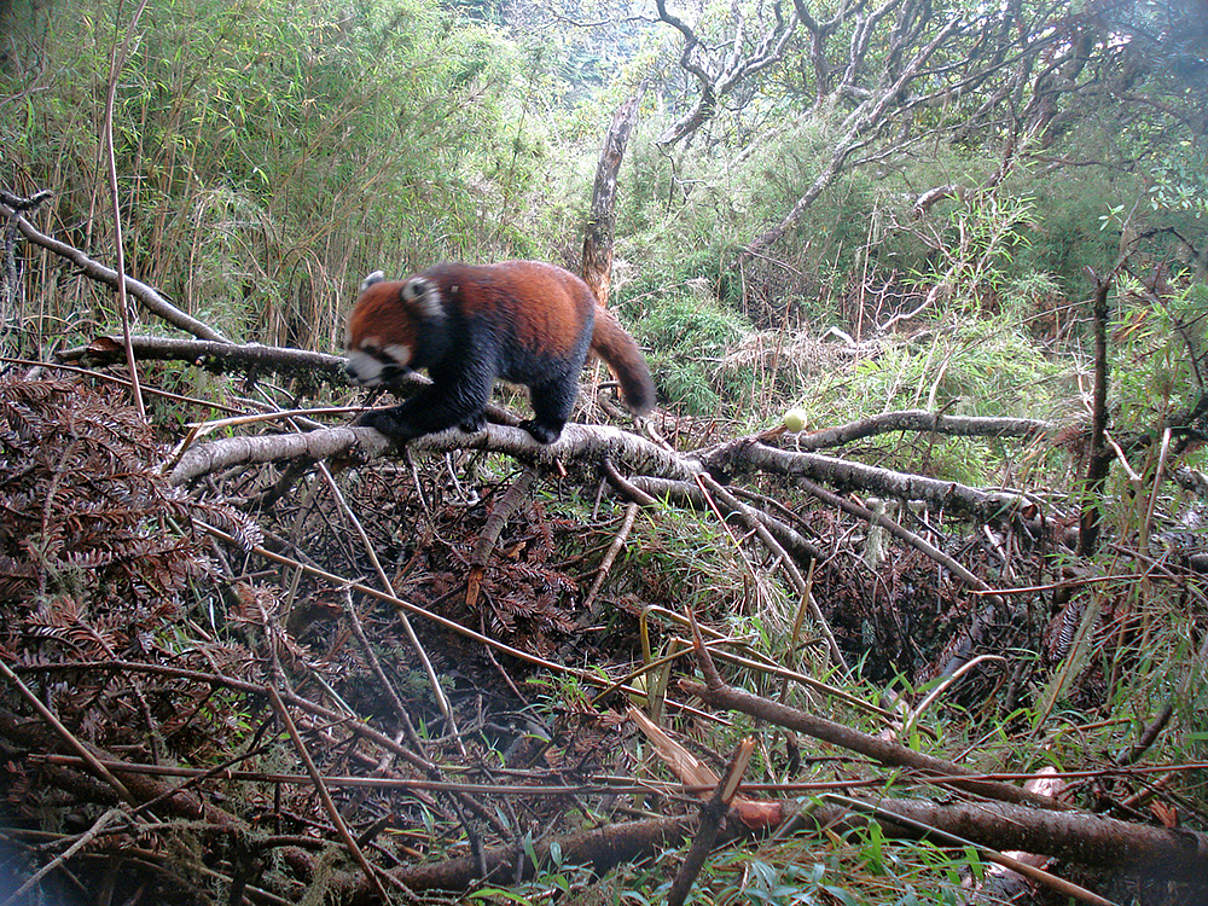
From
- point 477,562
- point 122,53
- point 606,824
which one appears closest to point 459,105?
point 122,53

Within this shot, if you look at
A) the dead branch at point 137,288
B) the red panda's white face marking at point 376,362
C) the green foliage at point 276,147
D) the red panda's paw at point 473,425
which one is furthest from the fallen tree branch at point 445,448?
the green foliage at point 276,147

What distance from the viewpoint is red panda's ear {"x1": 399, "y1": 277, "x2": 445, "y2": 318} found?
214cm

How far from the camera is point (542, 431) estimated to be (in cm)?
218

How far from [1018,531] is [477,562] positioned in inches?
67.9

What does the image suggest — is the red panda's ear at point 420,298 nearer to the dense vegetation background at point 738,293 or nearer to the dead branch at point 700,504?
the dense vegetation background at point 738,293

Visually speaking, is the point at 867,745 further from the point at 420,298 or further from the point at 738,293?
the point at 738,293

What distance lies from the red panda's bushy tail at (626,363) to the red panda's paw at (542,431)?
635 millimetres

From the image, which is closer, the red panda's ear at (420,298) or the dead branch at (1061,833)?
the dead branch at (1061,833)

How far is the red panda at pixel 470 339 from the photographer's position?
1963 mm

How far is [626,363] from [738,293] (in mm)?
4303

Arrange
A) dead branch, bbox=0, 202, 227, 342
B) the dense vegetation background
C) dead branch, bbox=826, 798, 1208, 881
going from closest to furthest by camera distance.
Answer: dead branch, bbox=826, 798, 1208, 881 → the dense vegetation background → dead branch, bbox=0, 202, 227, 342

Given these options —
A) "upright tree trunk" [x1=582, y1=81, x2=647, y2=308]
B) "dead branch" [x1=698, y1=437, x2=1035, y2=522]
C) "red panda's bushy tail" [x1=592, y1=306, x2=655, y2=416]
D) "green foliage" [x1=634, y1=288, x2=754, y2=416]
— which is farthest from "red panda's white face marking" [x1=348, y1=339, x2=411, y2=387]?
"upright tree trunk" [x1=582, y1=81, x2=647, y2=308]

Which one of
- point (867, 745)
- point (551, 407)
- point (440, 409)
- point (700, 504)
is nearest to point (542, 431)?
point (551, 407)

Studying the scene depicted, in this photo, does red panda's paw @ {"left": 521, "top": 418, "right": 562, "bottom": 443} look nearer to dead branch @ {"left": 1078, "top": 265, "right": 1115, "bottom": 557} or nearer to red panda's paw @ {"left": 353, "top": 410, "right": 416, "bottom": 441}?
red panda's paw @ {"left": 353, "top": 410, "right": 416, "bottom": 441}
